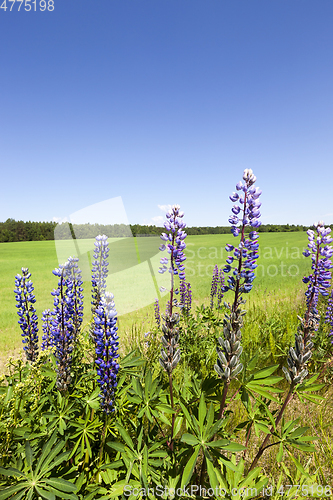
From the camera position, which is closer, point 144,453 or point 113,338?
point 144,453

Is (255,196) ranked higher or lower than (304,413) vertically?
higher

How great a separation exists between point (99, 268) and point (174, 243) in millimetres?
1751

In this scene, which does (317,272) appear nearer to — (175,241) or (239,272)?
(239,272)

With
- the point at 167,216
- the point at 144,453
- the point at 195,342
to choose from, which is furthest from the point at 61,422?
the point at 195,342

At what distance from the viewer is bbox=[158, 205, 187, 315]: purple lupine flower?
208 cm

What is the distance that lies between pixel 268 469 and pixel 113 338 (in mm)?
2279

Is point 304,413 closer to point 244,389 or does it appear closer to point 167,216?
point 244,389

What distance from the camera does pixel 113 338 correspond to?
2.02m

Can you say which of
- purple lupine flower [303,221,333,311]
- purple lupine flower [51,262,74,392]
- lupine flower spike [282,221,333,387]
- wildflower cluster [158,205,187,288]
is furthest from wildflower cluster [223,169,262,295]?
purple lupine flower [51,262,74,392]

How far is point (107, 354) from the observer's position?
2.02 meters

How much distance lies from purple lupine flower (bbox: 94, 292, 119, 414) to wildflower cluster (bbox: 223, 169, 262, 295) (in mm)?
983

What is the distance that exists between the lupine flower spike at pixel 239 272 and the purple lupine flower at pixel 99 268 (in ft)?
6.87

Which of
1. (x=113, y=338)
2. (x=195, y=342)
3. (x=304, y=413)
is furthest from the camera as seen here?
(x=195, y=342)

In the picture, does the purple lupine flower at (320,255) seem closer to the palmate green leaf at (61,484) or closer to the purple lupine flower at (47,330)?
the palmate green leaf at (61,484)
